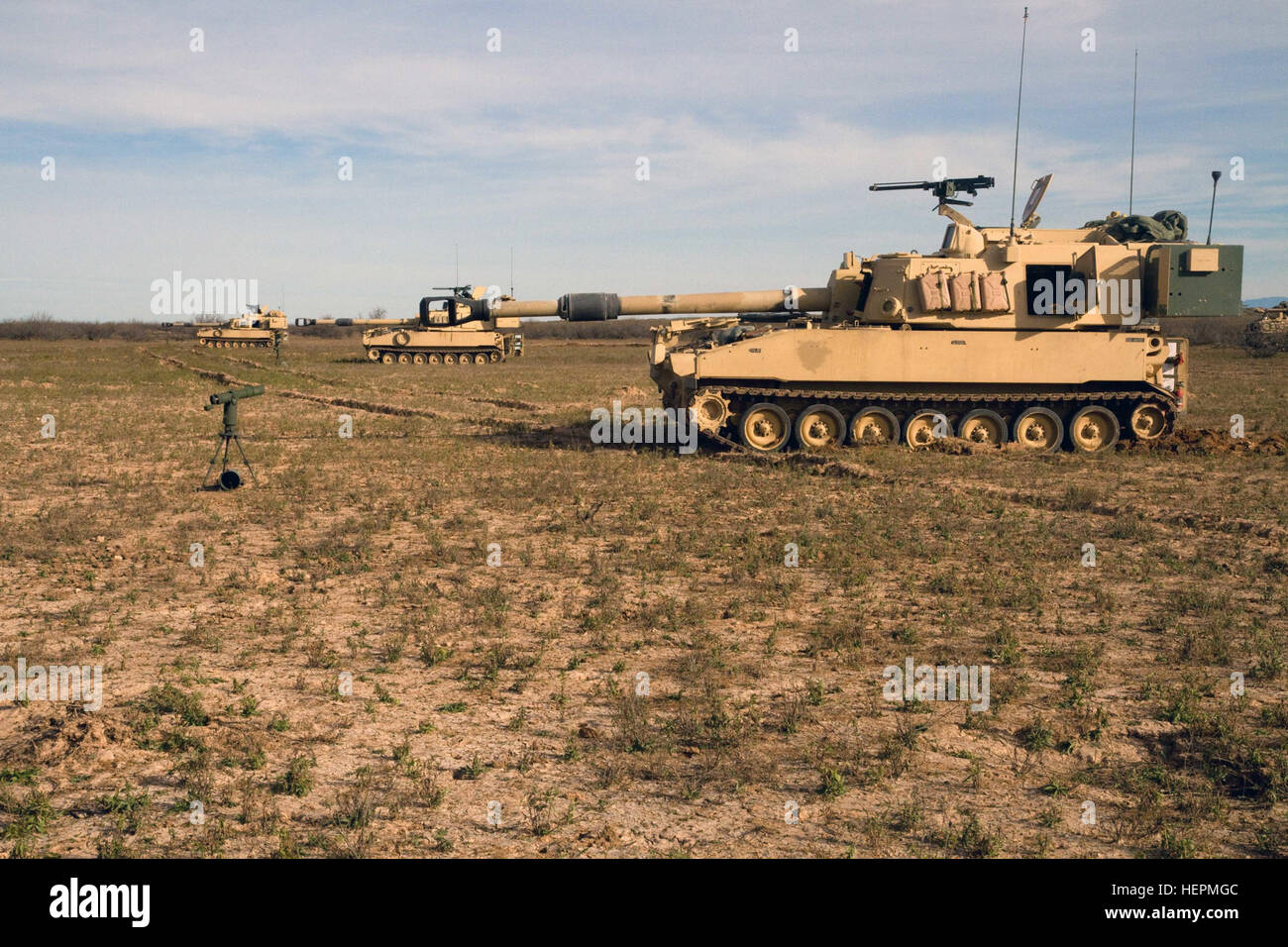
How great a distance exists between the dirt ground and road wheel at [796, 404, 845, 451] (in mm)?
1980

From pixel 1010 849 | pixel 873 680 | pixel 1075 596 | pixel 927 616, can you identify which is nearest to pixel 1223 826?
pixel 1010 849

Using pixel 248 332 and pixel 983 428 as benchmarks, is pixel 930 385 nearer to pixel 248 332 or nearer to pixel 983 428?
pixel 983 428

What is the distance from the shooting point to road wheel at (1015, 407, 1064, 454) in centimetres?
1877

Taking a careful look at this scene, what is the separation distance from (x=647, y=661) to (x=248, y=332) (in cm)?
7284

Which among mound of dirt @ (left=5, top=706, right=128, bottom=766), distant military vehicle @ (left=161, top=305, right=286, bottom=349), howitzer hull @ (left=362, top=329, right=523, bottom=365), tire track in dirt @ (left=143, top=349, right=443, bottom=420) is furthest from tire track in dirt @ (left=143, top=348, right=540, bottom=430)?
distant military vehicle @ (left=161, top=305, right=286, bottom=349)

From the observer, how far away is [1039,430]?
1898cm

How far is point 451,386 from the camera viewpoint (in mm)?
37156

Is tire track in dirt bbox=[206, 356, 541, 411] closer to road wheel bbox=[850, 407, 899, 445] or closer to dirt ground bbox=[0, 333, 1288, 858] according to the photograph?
road wheel bbox=[850, 407, 899, 445]

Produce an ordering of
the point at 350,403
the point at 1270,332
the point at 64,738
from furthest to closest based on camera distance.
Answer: the point at 1270,332 → the point at 350,403 → the point at 64,738

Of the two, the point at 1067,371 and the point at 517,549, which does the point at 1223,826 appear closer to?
the point at 517,549

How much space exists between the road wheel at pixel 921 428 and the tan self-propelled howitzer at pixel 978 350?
0.09ft

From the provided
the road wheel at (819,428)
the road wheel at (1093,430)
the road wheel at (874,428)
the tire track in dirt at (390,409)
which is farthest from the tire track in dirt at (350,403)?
the road wheel at (1093,430)

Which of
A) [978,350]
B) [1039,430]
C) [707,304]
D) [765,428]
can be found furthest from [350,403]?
[1039,430]

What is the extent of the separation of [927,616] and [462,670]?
156 inches
